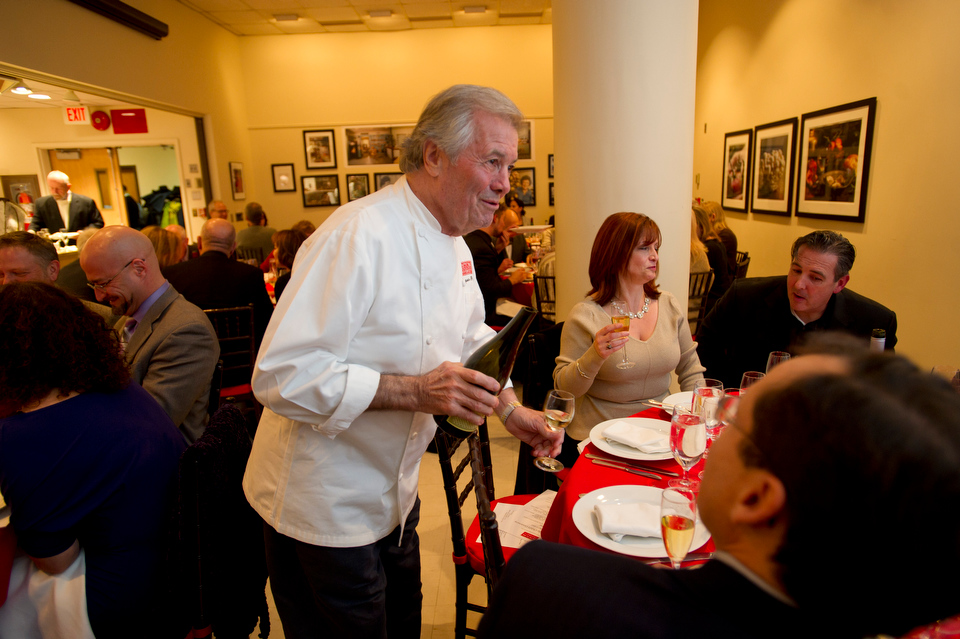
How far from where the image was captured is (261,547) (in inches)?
69.4

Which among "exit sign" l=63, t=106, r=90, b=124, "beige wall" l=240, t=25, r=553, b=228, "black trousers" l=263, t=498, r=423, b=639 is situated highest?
"beige wall" l=240, t=25, r=553, b=228

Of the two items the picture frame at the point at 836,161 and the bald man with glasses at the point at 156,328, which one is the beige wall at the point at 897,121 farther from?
the bald man with glasses at the point at 156,328

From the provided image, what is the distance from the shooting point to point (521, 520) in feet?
6.15

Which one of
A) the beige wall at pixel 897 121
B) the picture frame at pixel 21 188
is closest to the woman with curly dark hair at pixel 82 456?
the beige wall at pixel 897 121

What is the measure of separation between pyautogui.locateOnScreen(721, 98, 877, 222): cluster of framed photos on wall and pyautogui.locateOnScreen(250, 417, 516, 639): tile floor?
3.54m

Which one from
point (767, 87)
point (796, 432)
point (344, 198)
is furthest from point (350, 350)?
point (344, 198)

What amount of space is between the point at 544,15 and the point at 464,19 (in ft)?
4.20

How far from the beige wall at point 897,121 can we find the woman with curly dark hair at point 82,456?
435cm

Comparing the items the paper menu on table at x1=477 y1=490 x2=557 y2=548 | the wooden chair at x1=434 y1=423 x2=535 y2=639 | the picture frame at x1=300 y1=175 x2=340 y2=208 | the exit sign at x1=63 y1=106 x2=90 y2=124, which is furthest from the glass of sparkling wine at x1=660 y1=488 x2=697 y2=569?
the exit sign at x1=63 y1=106 x2=90 y2=124

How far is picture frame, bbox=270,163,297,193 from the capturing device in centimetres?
956

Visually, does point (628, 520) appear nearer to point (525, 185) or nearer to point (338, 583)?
point (338, 583)

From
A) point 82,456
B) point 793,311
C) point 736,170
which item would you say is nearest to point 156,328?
point 82,456

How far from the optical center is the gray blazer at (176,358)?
2.24 meters

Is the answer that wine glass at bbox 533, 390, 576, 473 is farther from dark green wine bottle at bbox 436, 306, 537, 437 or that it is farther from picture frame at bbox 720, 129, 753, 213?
picture frame at bbox 720, 129, 753, 213
